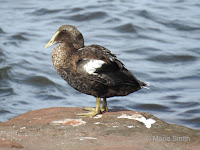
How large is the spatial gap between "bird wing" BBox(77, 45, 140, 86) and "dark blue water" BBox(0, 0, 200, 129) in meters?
3.07

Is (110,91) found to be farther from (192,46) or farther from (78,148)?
(192,46)

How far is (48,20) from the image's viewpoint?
49.5ft

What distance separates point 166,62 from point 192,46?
131 cm

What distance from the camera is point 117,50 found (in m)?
12.2

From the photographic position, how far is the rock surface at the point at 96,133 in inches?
184

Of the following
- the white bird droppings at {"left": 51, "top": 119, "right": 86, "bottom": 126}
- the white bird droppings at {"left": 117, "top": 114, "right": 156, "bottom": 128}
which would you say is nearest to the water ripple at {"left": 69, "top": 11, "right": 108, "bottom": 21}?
the white bird droppings at {"left": 117, "top": 114, "right": 156, "bottom": 128}

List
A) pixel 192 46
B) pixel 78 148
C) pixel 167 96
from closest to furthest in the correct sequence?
pixel 78 148 < pixel 167 96 < pixel 192 46

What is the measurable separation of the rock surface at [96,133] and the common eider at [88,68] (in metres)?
0.36

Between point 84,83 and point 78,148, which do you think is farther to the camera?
Answer: point 84,83

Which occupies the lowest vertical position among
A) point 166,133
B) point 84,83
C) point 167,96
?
point 167,96

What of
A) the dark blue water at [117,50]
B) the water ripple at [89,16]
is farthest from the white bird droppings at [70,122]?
the water ripple at [89,16]

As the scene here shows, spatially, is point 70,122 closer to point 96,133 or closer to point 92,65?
point 96,133

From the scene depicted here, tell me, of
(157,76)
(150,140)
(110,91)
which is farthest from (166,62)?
(150,140)

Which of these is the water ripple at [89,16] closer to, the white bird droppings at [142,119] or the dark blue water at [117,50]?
the dark blue water at [117,50]
